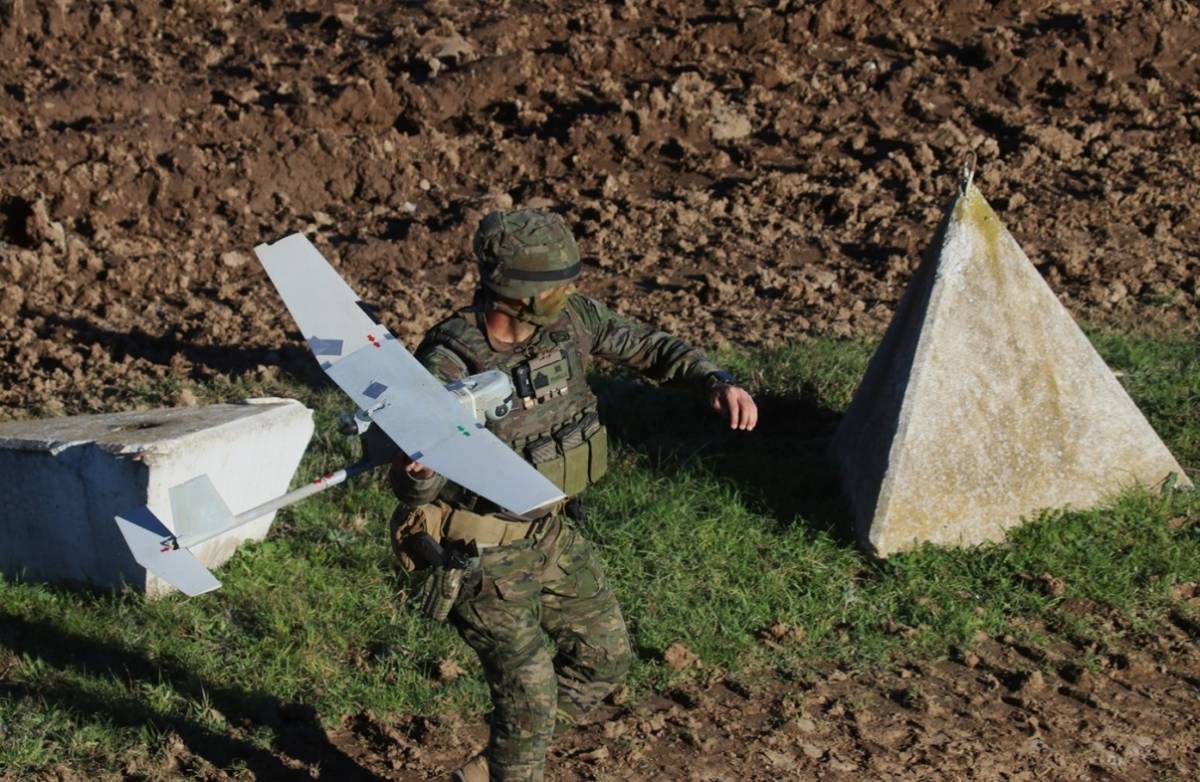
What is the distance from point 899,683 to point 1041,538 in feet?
3.12

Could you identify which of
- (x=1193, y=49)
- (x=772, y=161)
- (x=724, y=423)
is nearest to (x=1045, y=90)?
(x=1193, y=49)

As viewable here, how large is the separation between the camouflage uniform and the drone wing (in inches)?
7.3

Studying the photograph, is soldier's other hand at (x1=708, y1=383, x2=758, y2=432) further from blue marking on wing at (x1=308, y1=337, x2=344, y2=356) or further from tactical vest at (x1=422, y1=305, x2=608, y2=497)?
blue marking on wing at (x1=308, y1=337, x2=344, y2=356)

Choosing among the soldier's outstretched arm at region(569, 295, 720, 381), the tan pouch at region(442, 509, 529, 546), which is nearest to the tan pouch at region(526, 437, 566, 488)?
the tan pouch at region(442, 509, 529, 546)

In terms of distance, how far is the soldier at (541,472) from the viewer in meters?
4.54

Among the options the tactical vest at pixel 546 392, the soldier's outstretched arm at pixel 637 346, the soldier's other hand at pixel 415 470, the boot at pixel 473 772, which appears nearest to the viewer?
the soldier's other hand at pixel 415 470

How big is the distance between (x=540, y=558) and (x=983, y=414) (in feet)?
7.37

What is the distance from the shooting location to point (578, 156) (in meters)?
10.1

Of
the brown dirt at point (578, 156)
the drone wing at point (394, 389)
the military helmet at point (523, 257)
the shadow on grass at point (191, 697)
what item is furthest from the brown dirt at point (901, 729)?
the brown dirt at point (578, 156)

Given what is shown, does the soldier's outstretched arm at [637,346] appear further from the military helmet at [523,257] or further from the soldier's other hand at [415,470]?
the soldier's other hand at [415,470]

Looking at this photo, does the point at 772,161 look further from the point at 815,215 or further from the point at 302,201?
the point at 302,201

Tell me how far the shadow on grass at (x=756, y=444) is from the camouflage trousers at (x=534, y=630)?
1761mm

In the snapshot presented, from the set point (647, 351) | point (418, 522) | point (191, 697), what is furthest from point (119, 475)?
point (647, 351)

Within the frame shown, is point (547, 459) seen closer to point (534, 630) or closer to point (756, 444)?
point (534, 630)
